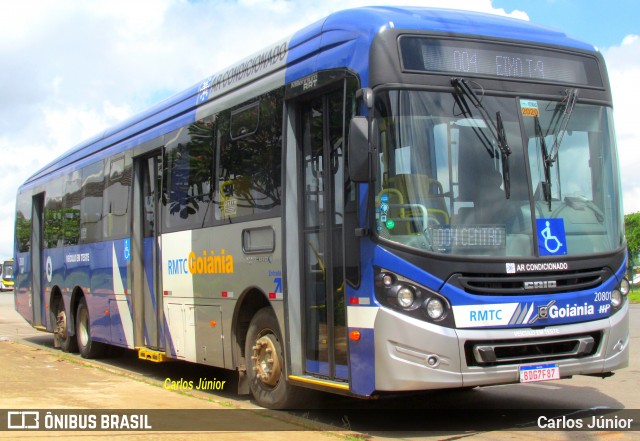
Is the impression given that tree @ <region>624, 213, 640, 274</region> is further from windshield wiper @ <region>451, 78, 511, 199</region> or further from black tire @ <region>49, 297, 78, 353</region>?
windshield wiper @ <region>451, 78, 511, 199</region>

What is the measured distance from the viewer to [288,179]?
8.25m

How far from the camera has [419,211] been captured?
272 inches

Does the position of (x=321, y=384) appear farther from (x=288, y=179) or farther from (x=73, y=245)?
(x=73, y=245)

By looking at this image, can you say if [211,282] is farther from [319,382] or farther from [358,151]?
[358,151]

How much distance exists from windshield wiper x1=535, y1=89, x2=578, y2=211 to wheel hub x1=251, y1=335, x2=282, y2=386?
319 centimetres

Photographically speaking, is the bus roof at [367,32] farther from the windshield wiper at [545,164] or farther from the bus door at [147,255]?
the bus door at [147,255]

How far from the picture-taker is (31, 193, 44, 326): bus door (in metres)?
17.6

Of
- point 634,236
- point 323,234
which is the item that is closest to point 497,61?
point 323,234

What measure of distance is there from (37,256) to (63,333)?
7.91ft

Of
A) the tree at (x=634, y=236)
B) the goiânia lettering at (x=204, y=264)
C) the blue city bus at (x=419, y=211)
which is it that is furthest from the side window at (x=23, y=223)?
the tree at (x=634, y=236)

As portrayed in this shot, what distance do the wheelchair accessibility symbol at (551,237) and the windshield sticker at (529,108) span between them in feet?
3.20

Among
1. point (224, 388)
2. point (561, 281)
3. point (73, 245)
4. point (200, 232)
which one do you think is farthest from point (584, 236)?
point (73, 245)

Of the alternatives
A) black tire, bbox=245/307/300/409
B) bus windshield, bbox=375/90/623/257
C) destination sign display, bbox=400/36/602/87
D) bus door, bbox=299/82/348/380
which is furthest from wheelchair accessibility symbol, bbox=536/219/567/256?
black tire, bbox=245/307/300/409

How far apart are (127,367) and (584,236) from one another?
28.6ft
